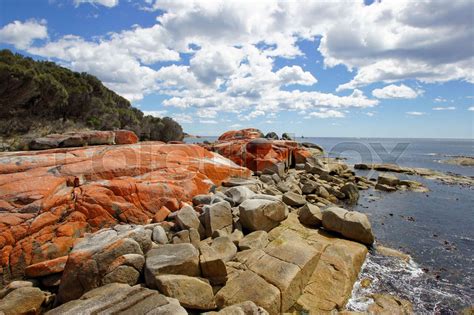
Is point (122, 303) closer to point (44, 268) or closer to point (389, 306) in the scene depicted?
point (44, 268)

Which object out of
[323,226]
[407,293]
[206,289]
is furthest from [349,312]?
[323,226]

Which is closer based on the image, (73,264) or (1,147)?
(73,264)

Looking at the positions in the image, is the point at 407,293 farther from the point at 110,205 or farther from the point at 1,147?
the point at 1,147

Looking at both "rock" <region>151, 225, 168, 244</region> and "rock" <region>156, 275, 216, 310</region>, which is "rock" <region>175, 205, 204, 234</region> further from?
"rock" <region>156, 275, 216, 310</region>

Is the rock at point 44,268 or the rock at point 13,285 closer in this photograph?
the rock at point 13,285

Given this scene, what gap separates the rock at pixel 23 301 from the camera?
20.5 ft

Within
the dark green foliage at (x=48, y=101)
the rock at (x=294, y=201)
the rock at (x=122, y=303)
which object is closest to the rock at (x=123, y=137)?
the rock at (x=294, y=201)

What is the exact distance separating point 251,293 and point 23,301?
517cm

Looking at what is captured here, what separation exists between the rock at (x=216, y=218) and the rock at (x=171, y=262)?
2.13 m

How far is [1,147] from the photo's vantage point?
19359 millimetres

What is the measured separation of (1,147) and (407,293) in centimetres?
2405

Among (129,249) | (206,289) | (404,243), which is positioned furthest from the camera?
(404,243)

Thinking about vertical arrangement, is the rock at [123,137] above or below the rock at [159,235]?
above

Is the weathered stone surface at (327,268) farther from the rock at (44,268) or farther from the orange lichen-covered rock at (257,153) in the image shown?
the orange lichen-covered rock at (257,153)
